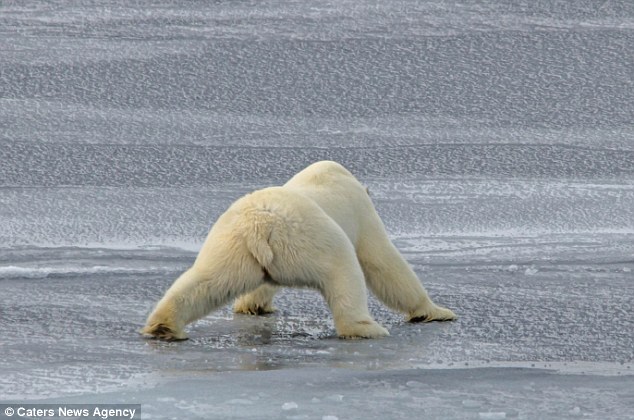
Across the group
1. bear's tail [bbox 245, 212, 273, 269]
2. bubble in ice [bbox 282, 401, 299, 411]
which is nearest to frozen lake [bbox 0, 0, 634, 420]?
bubble in ice [bbox 282, 401, 299, 411]

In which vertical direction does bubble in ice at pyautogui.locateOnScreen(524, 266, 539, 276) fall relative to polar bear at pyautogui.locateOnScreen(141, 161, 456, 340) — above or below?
below

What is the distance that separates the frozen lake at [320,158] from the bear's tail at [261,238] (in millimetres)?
374

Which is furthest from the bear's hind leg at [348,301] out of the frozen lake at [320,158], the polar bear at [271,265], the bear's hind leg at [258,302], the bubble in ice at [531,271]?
the bubble in ice at [531,271]

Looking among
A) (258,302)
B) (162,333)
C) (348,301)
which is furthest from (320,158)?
(162,333)

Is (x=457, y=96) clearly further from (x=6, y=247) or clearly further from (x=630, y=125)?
(x=6, y=247)

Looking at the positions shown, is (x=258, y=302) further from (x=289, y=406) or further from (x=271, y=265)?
(x=289, y=406)

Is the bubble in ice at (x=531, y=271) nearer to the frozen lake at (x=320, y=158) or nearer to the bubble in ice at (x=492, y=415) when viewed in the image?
the frozen lake at (x=320, y=158)

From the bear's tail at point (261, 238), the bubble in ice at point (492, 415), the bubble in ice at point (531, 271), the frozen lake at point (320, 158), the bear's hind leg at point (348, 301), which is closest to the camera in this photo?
the bubble in ice at point (492, 415)

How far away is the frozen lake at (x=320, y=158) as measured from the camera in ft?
15.5

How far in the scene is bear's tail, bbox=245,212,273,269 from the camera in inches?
206

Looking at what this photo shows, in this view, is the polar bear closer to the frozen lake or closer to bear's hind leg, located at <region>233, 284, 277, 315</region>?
the frozen lake

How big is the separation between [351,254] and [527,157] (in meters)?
3.64

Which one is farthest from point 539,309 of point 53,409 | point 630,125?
point 630,125

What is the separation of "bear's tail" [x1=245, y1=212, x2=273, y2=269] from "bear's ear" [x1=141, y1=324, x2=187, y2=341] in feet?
1.49
